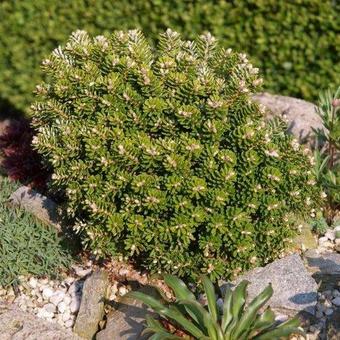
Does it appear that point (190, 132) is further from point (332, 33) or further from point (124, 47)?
point (332, 33)

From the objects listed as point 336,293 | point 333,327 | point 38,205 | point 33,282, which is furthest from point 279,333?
point 38,205

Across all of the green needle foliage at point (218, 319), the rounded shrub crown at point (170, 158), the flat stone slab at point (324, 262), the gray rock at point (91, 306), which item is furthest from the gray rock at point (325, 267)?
the gray rock at point (91, 306)

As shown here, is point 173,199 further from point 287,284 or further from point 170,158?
point 287,284

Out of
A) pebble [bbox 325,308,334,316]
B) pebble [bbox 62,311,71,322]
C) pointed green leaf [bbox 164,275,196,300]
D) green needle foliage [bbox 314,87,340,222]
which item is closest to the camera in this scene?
pointed green leaf [bbox 164,275,196,300]

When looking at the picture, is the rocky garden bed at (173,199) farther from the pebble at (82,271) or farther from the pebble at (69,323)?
the pebble at (82,271)

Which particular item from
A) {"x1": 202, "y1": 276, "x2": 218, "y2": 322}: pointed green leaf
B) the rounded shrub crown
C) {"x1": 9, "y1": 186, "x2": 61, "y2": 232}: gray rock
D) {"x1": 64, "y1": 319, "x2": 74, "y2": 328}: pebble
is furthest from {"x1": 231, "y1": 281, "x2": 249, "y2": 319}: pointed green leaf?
{"x1": 9, "y1": 186, "x2": 61, "y2": 232}: gray rock

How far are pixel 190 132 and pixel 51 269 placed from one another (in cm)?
154

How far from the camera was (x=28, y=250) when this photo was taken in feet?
18.2

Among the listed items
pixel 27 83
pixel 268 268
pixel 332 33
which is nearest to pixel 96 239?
pixel 268 268

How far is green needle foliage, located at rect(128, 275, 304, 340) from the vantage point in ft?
14.4

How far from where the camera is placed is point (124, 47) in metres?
5.08

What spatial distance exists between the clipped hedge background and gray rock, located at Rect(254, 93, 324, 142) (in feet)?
0.44

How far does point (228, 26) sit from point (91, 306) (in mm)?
2960

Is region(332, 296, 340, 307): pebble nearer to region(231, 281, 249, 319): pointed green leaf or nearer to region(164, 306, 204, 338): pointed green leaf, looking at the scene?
region(231, 281, 249, 319): pointed green leaf
